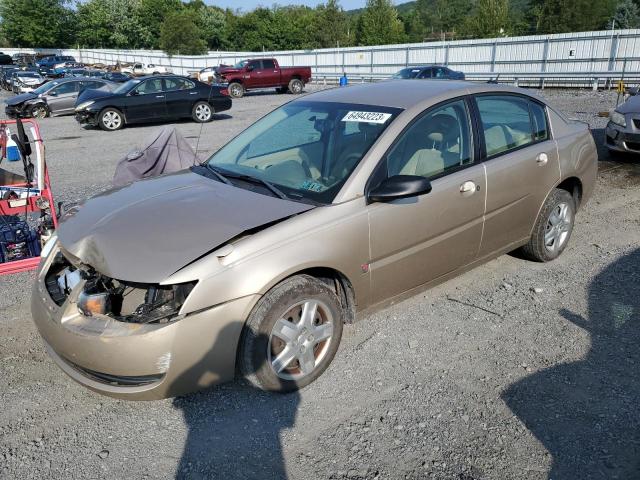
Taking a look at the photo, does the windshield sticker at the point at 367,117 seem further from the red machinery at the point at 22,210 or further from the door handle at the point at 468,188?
the red machinery at the point at 22,210

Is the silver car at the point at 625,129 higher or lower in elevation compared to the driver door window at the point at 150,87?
lower

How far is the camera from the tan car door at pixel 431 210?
353 cm

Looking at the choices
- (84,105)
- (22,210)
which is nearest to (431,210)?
(22,210)

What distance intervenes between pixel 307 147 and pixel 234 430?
81.7 inches

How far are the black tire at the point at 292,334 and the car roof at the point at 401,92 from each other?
5.04 ft

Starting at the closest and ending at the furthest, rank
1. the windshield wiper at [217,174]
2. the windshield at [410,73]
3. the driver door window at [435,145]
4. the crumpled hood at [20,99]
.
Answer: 1. the driver door window at [435,145]
2. the windshield wiper at [217,174]
3. the crumpled hood at [20,99]
4. the windshield at [410,73]

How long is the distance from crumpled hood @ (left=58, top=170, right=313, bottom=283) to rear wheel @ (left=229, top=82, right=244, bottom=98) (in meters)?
24.4

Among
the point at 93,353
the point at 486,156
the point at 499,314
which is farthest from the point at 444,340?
the point at 93,353

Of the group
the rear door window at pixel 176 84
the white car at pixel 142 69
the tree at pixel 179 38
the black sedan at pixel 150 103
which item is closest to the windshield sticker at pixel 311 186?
the black sedan at pixel 150 103

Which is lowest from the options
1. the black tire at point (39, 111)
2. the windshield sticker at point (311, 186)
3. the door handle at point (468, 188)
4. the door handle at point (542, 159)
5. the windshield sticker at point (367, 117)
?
the black tire at point (39, 111)

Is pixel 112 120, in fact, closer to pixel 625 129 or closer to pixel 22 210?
pixel 22 210

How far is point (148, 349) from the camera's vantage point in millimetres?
2709

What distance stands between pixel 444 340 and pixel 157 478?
6.94 feet

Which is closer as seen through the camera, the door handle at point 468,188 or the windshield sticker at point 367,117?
the windshield sticker at point 367,117
